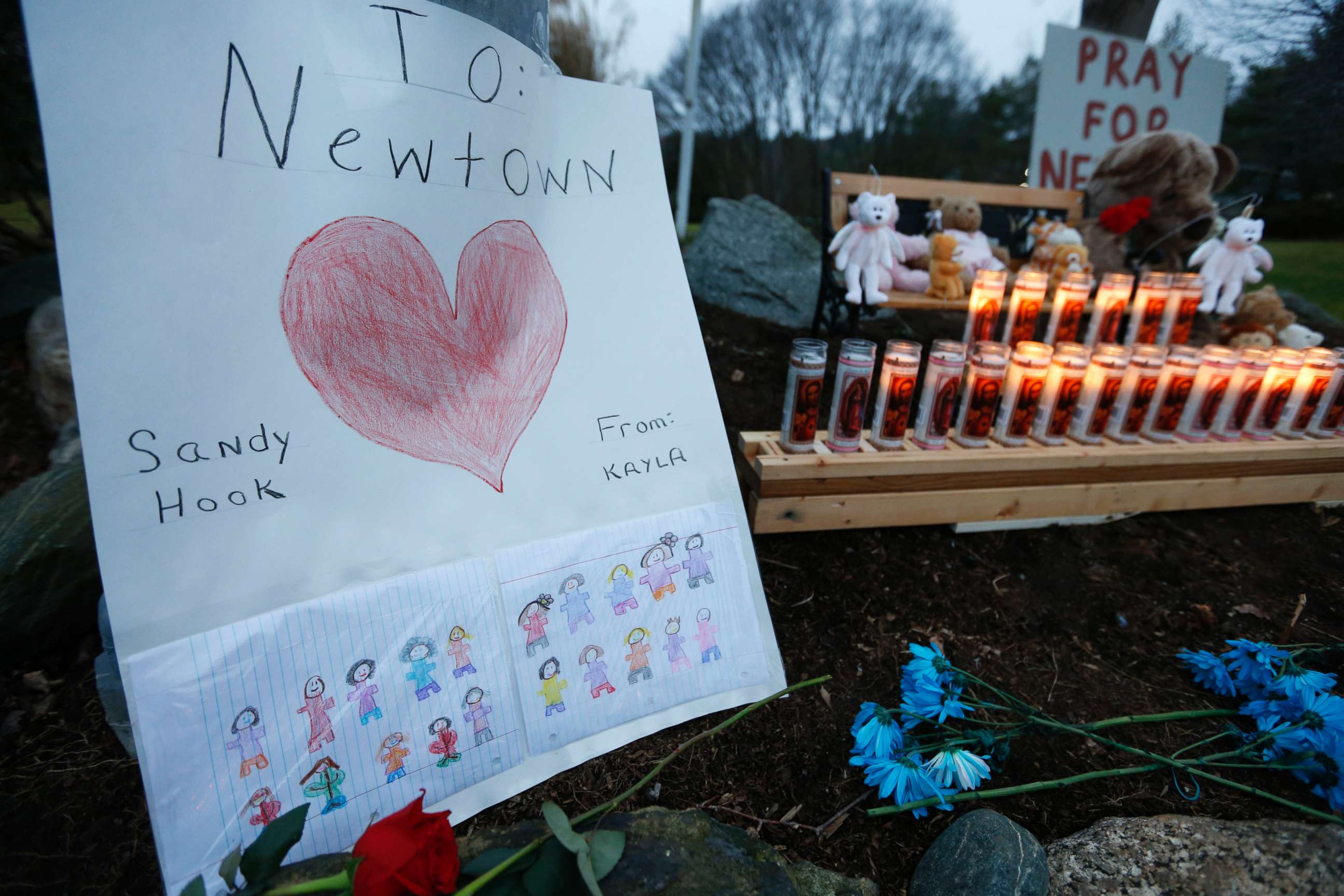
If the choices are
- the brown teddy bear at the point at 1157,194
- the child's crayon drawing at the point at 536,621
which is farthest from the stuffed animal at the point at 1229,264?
the child's crayon drawing at the point at 536,621

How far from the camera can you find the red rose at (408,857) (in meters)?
0.51

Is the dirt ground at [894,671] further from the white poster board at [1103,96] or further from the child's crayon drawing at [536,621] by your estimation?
the white poster board at [1103,96]

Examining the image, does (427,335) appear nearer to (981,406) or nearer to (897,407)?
→ (897,407)

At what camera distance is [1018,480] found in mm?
1455

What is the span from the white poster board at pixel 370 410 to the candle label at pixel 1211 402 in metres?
1.41

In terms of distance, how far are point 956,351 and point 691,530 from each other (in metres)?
0.78

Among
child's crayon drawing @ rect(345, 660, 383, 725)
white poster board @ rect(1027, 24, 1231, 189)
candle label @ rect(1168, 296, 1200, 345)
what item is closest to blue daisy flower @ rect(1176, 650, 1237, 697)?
candle label @ rect(1168, 296, 1200, 345)

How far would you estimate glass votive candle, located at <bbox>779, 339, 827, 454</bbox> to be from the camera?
4.03ft

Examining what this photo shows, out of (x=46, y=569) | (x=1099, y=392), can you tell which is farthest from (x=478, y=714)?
(x=1099, y=392)

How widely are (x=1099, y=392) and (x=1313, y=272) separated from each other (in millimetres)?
3121

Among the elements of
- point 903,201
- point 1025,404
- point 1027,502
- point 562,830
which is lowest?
point 1027,502

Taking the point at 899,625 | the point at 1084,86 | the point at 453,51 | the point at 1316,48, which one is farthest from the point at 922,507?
the point at 1316,48

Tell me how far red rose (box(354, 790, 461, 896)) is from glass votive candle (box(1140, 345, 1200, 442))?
1748mm

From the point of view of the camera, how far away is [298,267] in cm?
66
